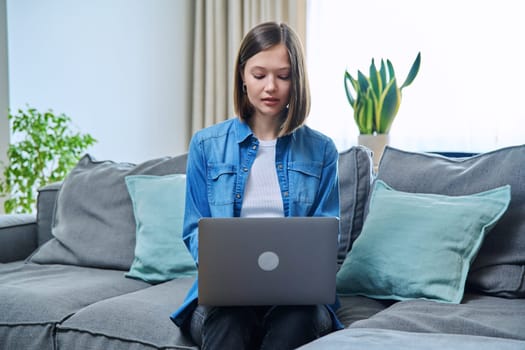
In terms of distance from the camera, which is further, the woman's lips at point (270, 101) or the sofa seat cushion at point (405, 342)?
the woman's lips at point (270, 101)

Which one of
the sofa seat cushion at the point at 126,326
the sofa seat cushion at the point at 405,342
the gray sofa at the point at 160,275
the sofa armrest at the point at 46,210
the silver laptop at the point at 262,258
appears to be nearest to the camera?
the sofa seat cushion at the point at 405,342

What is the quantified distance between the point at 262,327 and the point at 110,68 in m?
2.69

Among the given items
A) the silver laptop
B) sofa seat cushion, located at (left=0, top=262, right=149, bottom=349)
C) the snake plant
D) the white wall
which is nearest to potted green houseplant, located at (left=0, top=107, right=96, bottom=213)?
the white wall

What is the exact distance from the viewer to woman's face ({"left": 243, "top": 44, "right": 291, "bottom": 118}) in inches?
61.3

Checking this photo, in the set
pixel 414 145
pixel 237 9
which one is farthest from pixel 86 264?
pixel 237 9

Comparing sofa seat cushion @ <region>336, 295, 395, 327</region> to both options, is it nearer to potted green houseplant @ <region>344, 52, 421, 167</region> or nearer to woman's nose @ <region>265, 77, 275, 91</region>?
woman's nose @ <region>265, 77, 275, 91</region>

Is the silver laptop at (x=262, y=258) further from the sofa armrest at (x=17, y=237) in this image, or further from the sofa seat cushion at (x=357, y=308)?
the sofa armrest at (x=17, y=237)

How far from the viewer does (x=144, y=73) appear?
400cm

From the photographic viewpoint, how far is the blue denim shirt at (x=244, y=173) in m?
1.59

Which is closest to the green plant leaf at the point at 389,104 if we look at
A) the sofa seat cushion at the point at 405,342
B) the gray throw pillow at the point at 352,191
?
the gray throw pillow at the point at 352,191

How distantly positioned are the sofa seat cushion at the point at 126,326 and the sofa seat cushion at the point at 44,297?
0.05 meters

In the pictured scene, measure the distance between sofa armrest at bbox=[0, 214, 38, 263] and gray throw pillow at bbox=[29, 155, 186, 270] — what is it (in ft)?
0.28

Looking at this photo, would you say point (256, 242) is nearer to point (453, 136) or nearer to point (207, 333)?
point (207, 333)

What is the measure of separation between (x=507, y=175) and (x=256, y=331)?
2.58 ft
